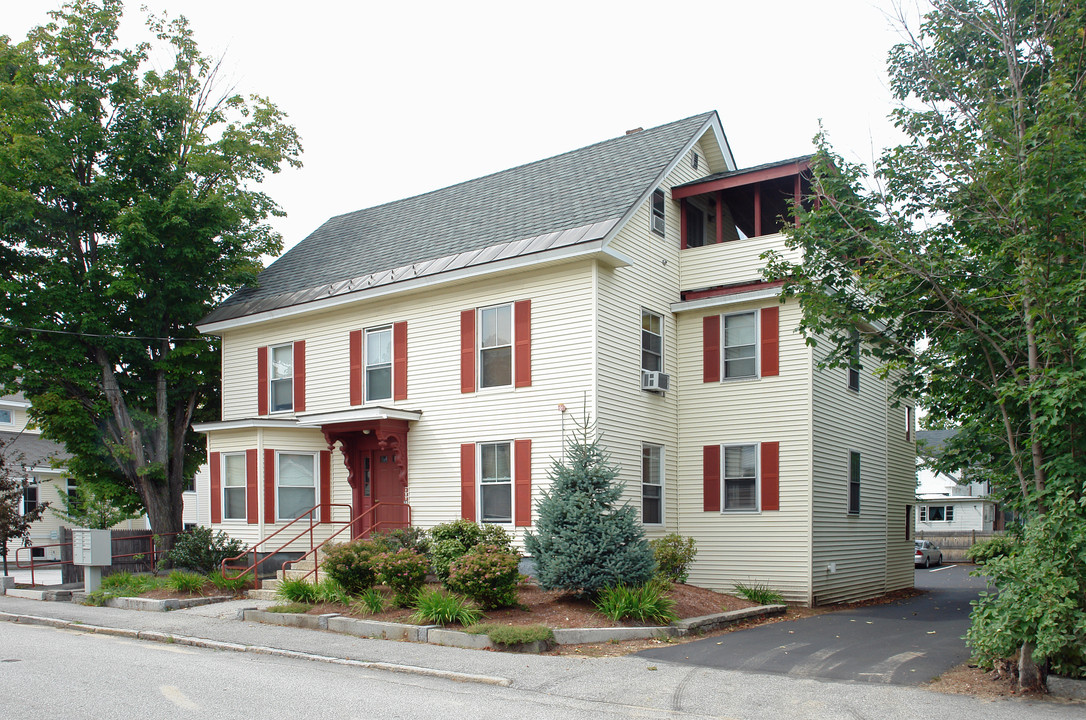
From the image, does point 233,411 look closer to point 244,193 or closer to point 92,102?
point 244,193

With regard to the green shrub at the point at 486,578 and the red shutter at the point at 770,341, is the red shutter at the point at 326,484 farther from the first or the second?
the red shutter at the point at 770,341

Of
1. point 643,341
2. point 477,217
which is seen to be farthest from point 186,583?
point 643,341

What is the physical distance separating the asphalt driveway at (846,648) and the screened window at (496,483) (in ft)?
17.5

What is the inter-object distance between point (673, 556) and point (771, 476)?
304cm

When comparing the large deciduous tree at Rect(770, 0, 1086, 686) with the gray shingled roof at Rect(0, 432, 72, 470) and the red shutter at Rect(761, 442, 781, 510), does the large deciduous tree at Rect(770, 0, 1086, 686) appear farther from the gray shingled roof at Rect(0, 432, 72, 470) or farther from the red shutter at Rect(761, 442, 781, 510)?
the gray shingled roof at Rect(0, 432, 72, 470)

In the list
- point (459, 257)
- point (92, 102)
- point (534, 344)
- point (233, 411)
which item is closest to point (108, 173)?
point (92, 102)

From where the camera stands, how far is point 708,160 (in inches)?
827

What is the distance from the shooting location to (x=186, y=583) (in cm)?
1683

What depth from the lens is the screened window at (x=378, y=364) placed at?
19266 millimetres

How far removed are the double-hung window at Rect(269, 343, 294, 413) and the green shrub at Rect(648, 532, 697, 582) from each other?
9.87 meters

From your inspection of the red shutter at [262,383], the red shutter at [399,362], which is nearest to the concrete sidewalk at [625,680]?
the red shutter at [399,362]

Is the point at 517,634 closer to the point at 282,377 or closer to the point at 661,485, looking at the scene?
the point at 661,485

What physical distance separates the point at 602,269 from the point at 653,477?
4.51 metres

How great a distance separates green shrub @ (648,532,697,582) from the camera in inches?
613
